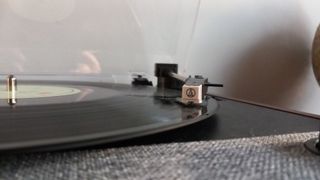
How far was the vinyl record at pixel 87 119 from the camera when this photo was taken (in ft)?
1.07

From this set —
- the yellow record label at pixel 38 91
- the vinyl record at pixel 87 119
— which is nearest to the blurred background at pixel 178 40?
the yellow record label at pixel 38 91

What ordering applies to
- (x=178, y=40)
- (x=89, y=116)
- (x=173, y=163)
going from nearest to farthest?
(x=173, y=163)
(x=89, y=116)
(x=178, y=40)

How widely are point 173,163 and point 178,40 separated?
0.76 meters

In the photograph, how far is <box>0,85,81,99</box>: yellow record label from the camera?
2.12ft

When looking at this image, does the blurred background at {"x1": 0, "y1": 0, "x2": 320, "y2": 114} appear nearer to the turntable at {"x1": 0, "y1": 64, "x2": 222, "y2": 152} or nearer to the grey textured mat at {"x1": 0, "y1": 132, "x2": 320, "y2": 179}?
the turntable at {"x1": 0, "y1": 64, "x2": 222, "y2": 152}

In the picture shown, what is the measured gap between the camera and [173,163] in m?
0.33

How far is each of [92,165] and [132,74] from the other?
2.21 ft

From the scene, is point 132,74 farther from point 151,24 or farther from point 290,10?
point 290,10

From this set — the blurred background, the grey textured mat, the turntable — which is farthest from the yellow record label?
the grey textured mat

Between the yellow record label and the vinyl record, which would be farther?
the yellow record label

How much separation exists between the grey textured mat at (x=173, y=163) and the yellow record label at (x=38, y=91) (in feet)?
1.04

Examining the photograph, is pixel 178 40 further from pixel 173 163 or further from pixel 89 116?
pixel 173 163

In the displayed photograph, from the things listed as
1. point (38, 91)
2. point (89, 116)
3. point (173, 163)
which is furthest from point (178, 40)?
point (173, 163)

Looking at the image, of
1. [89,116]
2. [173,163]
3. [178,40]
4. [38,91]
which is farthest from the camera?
[178,40]
